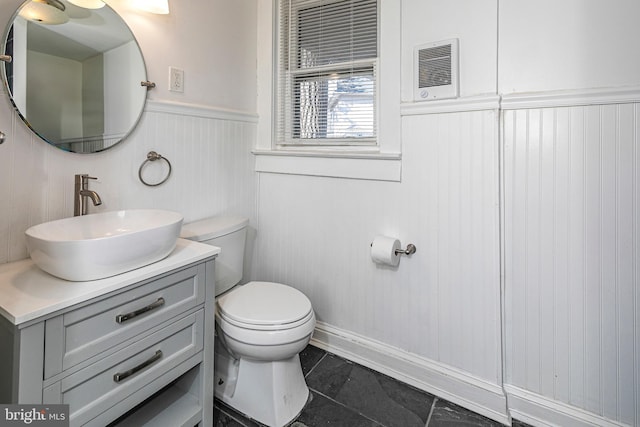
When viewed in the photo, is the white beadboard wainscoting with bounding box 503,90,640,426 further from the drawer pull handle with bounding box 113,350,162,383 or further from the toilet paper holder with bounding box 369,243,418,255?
the drawer pull handle with bounding box 113,350,162,383

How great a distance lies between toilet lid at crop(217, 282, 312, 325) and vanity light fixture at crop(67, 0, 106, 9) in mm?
1294

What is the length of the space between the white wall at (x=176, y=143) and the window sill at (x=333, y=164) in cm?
16

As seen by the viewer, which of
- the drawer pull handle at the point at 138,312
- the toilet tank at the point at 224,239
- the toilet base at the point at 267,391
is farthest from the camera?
the toilet tank at the point at 224,239

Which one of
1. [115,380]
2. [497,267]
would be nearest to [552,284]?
[497,267]

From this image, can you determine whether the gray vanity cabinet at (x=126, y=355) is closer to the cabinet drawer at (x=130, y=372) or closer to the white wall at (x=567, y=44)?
the cabinet drawer at (x=130, y=372)

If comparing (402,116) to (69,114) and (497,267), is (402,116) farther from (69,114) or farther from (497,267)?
(69,114)

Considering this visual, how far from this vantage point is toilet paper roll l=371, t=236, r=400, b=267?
1.57 m

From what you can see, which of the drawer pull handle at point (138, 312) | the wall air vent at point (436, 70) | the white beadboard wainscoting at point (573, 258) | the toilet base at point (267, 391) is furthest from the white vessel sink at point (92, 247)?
the white beadboard wainscoting at point (573, 258)

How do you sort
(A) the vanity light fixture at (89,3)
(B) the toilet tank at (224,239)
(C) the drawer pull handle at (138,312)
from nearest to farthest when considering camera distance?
(C) the drawer pull handle at (138,312)
(A) the vanity light fixture at (89,3)
(B) the toilet tank at (224,239)

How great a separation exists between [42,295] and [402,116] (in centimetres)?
150

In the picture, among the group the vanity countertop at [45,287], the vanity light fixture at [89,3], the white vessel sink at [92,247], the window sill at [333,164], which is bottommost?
the vanity countertop at [45,287]

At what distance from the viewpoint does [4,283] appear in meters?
0.95

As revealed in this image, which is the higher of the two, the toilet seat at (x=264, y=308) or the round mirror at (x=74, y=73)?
the round mirror at (x=74, y=73)

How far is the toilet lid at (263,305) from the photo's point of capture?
134cm
